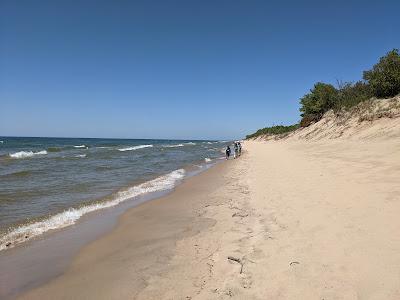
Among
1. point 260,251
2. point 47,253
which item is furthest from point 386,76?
point 47,253

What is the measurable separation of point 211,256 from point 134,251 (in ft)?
5.55

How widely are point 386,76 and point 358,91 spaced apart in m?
9.75

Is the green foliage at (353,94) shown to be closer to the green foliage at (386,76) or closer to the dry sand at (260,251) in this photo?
the green foliage at (386,76)

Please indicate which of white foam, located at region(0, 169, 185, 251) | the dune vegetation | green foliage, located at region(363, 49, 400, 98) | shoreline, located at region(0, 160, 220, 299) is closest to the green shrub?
the dune vegetation

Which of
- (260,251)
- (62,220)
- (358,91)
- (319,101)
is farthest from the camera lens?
(319,101)

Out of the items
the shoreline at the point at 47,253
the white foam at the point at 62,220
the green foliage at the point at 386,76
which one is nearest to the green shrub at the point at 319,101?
the green foliage at the point at 386,76

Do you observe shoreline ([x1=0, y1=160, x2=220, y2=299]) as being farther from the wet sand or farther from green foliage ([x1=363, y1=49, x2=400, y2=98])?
green foliage ([x1=363, y1=49, x2=400, y2=98])

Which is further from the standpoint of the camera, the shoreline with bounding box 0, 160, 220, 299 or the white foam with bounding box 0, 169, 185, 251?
the white foam with bounding box 0, 169, 185, 251

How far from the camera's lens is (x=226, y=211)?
8.91 m

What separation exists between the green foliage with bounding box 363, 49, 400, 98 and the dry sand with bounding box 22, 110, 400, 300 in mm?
20275

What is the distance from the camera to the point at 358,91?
3650cm

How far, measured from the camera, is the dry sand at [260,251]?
13.8 feet

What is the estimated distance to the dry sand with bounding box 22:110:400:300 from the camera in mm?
4219

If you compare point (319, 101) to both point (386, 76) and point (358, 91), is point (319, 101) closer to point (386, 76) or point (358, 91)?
point (358, 91)
